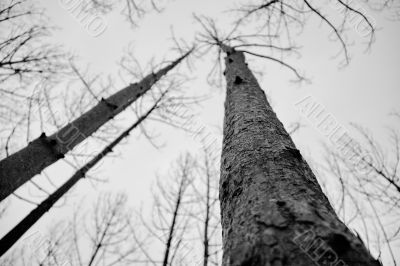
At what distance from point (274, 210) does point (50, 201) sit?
402cm

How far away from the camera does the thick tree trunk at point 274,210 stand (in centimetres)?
56

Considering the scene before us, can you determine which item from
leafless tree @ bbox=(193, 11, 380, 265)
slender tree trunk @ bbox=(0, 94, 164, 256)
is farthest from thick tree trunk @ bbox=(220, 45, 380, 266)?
slender tree trunk @ bbox=(0, 94, 164, 256)

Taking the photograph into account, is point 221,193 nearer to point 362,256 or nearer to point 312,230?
point 312,230

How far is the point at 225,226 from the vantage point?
2.93 ft

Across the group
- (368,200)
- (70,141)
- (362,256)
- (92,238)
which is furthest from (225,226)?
(92,238)

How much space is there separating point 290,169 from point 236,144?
0.34 meters

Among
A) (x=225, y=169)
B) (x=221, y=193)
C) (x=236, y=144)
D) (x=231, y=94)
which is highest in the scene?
(x=231, y=94)

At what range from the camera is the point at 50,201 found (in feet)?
12.1

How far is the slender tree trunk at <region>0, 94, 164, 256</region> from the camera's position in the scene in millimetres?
2961

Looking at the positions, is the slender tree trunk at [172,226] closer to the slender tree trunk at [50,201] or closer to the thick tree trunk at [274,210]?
the slender tree trunk at [50,201]

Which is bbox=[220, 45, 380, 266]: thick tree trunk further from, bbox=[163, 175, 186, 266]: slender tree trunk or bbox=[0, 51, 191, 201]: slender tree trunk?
bbox=[163, 175, 186, 266]: slender tree trunk

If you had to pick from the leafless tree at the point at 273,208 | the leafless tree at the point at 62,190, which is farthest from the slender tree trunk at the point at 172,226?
the leafless tree at the point at 273,208

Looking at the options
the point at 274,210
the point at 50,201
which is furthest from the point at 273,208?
the point at 50,201

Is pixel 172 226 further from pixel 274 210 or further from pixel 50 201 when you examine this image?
pixel 274 210
